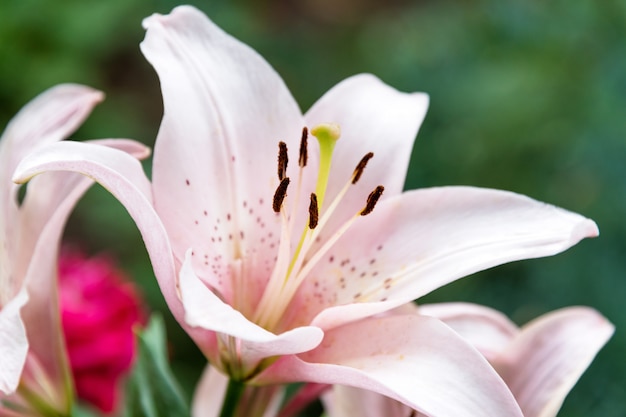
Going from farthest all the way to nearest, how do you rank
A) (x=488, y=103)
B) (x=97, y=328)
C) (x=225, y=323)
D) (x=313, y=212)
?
(x=488, y=103) → (x=97, y=328) → (x=313, y=212) → (x=225, y=323)

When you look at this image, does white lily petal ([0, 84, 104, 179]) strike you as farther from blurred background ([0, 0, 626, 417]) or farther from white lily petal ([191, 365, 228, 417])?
blurred background ([0, 0, 626, 417])

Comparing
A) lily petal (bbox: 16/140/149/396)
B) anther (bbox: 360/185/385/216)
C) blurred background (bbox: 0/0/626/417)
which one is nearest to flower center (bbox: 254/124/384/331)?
anther (bbox: 360/185/385/216)

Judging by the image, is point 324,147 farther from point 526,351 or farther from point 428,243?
point 526,351

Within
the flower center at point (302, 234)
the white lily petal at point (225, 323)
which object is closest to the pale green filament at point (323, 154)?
the flower center at point (302, 234)

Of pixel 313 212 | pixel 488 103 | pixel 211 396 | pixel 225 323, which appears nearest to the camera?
pixel 225 323

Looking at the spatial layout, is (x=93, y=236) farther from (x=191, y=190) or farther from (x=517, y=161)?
(x=191, y=190)

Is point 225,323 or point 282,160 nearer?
point 225,323

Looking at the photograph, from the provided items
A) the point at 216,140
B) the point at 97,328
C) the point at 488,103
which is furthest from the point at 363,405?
the point at 488,103
